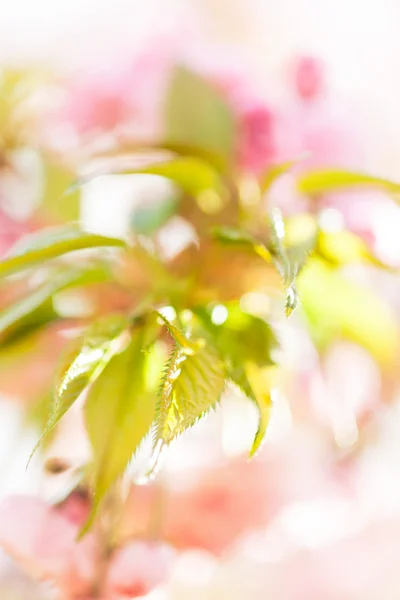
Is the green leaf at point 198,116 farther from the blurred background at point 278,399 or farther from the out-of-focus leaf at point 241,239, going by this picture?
the out-of-focus leaf at point 241,239

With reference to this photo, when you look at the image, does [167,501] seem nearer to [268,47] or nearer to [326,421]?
[326,421]

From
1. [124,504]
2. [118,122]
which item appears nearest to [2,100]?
[118,122]

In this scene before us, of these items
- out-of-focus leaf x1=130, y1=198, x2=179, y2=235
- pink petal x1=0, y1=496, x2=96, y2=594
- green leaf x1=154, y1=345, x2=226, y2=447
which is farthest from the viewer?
out-of-focus leaf x1=130, y1=198, x2=179, y2=235

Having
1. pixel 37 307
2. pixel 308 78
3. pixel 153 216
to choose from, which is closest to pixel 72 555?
pixel 37 307

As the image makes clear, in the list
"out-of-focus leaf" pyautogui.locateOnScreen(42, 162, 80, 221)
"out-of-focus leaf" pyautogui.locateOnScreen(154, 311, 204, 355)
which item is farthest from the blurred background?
"out-of-focus leaf" pyautogui.locateOnScreen(154, 311, 204, 355)

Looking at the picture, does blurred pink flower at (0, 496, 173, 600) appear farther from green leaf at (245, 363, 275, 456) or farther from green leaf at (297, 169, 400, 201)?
green leaf at (297, 169, 400, 201)

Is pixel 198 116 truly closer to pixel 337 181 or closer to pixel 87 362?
pixel 337 181
